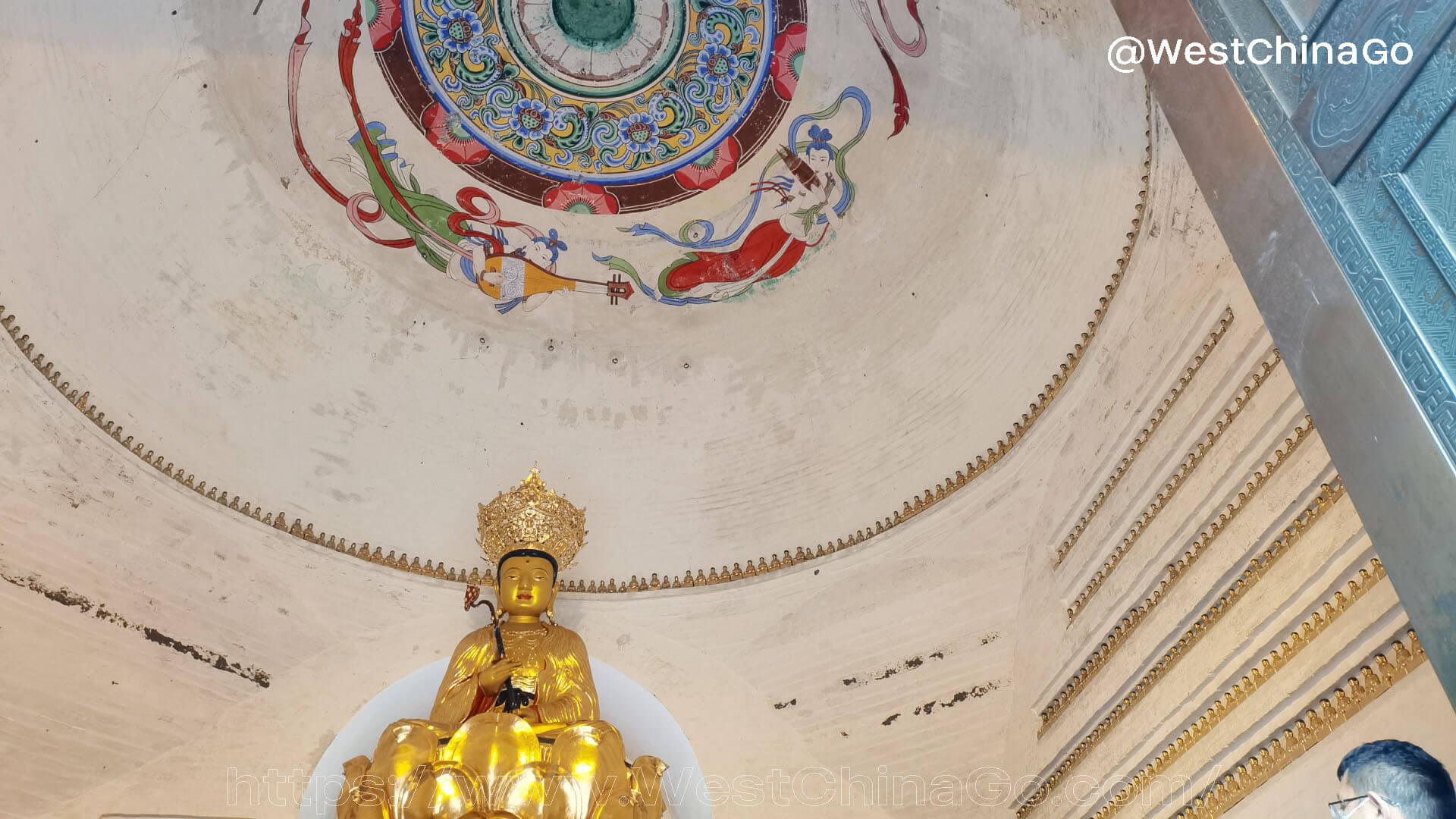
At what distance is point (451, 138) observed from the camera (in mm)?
7234

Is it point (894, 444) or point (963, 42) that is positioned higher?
point (963, 42)

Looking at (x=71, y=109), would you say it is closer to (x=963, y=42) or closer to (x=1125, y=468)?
(x=963, y=42)

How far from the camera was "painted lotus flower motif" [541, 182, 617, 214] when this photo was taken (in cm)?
738

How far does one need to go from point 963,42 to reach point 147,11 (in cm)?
443

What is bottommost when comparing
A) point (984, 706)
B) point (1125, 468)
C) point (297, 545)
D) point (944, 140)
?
point (984, 706)

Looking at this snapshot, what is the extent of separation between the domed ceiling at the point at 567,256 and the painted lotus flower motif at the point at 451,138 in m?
0.02

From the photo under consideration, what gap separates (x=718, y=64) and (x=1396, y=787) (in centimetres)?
568

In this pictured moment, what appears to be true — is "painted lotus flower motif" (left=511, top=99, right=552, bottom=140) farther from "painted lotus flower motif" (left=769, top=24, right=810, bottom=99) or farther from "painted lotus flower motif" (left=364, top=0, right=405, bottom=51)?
"painted lotus flower motif" (left=769, top=24, right=810, bottom=99)

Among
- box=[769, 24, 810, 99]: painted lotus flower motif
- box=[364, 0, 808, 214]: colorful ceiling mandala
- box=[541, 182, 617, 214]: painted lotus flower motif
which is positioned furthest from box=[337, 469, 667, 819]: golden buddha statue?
box=[769, 24, 810, 99]: painted lotus flower motif

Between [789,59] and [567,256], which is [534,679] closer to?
[567,256]

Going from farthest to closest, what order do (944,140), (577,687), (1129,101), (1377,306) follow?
1. (944,140)
2. (577,687)
3. (1129,101)
4. (1377,306)

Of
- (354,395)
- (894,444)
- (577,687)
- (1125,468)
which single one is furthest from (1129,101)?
(354,395)

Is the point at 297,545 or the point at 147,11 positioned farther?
the point at 297,545

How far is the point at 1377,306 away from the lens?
9.37ft
